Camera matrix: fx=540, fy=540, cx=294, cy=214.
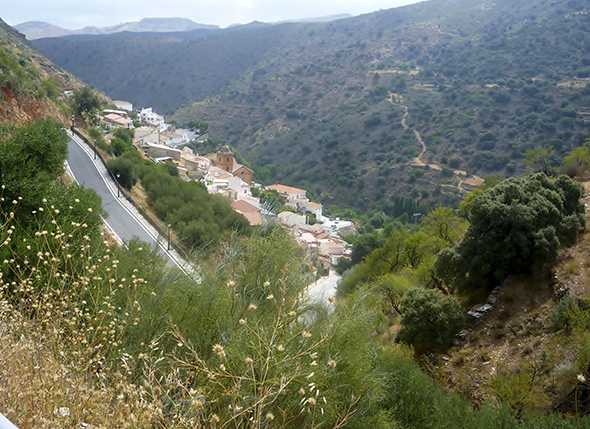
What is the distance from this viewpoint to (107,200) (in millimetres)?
24094

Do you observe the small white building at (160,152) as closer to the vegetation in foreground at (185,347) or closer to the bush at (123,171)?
the bush at (123,171)

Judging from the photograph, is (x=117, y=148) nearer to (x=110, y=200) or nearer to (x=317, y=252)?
(x=110, y=200)

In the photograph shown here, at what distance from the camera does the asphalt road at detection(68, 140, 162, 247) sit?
67.4 feet

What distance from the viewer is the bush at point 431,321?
1274 centimetres

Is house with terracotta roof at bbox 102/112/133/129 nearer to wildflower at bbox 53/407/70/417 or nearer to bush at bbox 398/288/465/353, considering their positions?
bush at bbox 398/288/465/353

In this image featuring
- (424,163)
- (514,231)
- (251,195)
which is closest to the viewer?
(514,231)

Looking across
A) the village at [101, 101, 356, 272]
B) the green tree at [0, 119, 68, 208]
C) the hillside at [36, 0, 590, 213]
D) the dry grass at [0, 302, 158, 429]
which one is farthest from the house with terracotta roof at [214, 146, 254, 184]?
the dry grass at [0, 302, 158, 429]

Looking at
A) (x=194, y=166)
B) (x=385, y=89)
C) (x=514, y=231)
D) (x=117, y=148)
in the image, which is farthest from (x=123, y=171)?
(x=385, y=89)

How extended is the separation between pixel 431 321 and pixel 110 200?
16601 millimetres

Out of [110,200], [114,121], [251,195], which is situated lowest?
[251,195]

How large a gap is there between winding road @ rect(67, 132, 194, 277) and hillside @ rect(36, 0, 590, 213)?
98.5ft

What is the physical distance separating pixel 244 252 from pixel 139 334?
246cm

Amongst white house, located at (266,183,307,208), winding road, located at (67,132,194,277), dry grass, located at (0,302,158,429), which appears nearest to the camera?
dry grass, located at (0,302,158,429)

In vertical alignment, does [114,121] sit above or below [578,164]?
below
